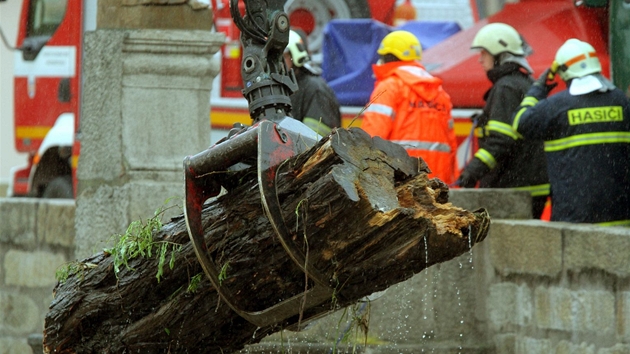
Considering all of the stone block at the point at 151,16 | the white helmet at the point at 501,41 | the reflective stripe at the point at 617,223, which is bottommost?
the reflective stripe at the point at 617,223

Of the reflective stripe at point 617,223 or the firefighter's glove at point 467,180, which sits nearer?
the reflective stripe at point 617,223

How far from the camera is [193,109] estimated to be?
7.16 metres

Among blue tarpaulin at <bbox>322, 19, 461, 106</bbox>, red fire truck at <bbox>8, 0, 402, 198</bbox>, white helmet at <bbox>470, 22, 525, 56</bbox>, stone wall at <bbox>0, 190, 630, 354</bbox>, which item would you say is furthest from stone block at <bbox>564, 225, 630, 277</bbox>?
red fire truck at <bbox>8, 0, 402, 198</bbox>

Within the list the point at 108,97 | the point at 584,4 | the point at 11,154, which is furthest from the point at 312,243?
the point at 11,154

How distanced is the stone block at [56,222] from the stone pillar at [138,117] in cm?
57

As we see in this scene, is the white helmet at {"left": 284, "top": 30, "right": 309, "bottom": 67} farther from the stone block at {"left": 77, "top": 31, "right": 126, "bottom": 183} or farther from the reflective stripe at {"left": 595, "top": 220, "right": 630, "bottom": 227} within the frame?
the reflective stripe at {"left": 595, "top": 220, "right": 630, "bottom": 227}

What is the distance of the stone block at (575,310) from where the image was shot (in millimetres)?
6055

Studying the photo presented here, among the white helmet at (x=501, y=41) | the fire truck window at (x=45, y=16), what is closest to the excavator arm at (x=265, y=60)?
the white helmet at (x=501, y=41)

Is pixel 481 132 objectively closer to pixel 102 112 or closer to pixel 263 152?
pixel 102 112

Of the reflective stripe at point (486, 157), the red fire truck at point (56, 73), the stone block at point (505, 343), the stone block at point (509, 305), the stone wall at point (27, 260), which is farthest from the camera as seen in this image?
the red fire truck at point (56, 73)

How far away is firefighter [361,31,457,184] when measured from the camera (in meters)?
8.06

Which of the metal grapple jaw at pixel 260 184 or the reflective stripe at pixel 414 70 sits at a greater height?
the reflective stripe at pixel 414 70

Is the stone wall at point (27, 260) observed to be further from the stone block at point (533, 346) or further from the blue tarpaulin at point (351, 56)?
the blue tarpaulin at point (351, 56)

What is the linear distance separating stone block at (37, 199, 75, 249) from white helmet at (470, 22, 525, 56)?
3.26m
